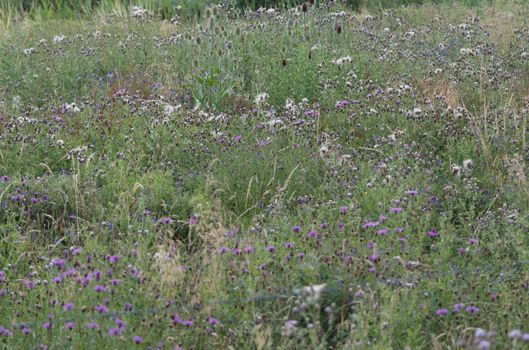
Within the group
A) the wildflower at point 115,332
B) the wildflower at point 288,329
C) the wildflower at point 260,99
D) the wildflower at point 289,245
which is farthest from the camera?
the wildflower at point 260,99

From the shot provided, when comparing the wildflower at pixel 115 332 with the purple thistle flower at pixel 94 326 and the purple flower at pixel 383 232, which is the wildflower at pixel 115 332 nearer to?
the purple thistle flower at pixel 94 326

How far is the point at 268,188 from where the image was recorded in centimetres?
505

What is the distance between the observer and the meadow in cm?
333

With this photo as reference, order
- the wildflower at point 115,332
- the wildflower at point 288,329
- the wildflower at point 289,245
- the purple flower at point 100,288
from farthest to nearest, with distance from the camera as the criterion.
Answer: the wildflower at point 289,245
the purple flower at point 100,288
the wildflower at point 115,332
the wildflower at point 288,329

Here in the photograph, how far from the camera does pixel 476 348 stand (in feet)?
8.73

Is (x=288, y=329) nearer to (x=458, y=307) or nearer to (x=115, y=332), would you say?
(x=115, y=332)

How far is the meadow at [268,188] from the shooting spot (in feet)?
10.9

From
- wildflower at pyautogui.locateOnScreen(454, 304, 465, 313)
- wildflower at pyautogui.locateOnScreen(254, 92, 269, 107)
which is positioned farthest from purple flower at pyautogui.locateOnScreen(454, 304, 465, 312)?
wildflower at pyautogui.locateOnScreen(254, 92, 269, 107)

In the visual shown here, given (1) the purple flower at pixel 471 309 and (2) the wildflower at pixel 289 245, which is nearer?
(1) the purple flower at pixel 471 309

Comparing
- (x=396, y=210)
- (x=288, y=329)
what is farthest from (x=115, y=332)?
(x=396, y=210)

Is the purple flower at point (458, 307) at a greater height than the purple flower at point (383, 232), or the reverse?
the purple flower at point (383, 232)

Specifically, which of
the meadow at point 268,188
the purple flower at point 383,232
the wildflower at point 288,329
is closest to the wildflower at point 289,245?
the meadow at point 268,188

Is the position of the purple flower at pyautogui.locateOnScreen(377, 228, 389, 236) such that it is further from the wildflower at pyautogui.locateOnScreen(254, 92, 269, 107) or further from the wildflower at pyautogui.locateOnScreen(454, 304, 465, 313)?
the wildflower at pyautogui.locateOnScreen(254, 92, 269, 107)

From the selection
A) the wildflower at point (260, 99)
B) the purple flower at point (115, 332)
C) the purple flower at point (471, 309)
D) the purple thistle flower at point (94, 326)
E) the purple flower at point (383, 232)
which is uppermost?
the wildflower at point (260, 99)
